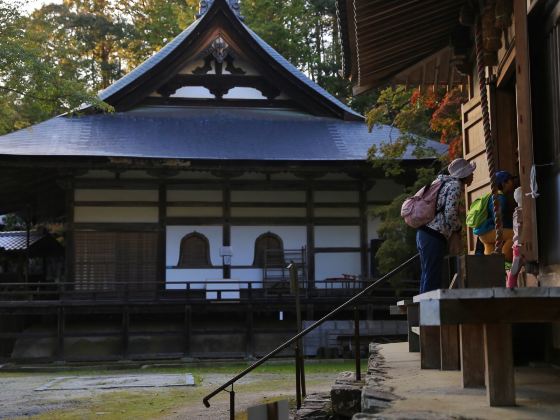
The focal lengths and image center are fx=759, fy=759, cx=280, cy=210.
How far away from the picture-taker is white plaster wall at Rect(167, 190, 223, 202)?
18984 millimetres

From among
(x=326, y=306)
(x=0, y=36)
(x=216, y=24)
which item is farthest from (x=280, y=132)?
(x=0, y=36)

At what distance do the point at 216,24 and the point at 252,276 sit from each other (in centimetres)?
701

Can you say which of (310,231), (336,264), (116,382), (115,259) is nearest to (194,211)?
(115,259)

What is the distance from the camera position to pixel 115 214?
61.2 feet

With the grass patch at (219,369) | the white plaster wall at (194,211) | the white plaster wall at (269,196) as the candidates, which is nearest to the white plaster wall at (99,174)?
the white plaster wall at (194,211)

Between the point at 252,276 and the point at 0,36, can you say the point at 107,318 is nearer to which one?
the point at 252,276

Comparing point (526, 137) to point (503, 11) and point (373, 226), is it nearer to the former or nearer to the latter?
point (503, 11)

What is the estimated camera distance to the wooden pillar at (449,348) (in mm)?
5367

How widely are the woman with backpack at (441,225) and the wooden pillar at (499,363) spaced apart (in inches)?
90.8

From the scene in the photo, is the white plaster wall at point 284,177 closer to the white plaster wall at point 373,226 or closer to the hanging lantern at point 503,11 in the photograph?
the white plaster wall at point 373,226

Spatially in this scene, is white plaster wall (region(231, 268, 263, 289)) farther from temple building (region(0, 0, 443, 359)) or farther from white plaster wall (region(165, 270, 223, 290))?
white plaster wall (region(165, 270, 223, 290))

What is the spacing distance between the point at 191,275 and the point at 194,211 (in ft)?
5.25

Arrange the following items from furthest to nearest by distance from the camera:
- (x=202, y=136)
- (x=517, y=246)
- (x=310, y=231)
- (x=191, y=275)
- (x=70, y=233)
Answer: (x=202, y=136) < (x=310, y=231) < (x=191, y=275) < (x=70, y=233) < (x=517, y=246)

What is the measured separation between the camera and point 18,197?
888 inches
